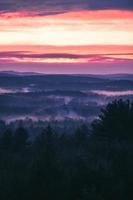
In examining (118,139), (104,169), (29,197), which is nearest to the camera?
(29,197)

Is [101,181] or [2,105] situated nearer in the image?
[101,181]

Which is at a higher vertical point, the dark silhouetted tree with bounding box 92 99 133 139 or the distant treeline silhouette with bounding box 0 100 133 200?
the dark silhouetted tree with bounding box 92 99 133 139

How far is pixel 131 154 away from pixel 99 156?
1.28 metres

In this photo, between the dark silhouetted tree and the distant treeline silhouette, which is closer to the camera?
the distant treeline silhouette

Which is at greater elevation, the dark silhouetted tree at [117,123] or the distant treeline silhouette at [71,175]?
the dark silhouetted tree at [117,123]

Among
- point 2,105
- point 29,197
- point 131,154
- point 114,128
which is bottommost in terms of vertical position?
point 29,197

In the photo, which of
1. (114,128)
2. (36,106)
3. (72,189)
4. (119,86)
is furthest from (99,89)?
(72,189)

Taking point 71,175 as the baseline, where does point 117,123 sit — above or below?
above

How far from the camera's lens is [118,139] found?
2628cm

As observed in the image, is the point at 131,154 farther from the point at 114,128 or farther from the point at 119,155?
the point at 114,128

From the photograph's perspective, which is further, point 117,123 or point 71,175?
point 117,123

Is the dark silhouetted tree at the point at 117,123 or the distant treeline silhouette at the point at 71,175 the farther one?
the dark silhouetted tree at the point at 117,123

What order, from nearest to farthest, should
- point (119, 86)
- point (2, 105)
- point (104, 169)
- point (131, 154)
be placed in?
point (104, 169) → point (131, 154) → point (2, 105) → point (119, 86)

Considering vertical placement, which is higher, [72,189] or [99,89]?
[99,89]
